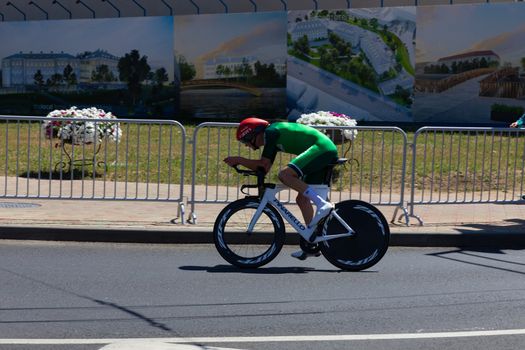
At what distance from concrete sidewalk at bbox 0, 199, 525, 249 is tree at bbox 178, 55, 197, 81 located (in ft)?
55.3

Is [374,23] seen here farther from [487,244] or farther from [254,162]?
[254,162]

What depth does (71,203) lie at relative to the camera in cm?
1299

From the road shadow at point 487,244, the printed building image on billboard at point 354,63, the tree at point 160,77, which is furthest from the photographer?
the tree at point 160,77

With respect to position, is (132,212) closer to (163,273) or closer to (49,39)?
(163,273)

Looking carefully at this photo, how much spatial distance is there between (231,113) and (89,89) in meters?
5.17

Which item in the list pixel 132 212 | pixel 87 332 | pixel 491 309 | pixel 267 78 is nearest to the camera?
pixel 87 332

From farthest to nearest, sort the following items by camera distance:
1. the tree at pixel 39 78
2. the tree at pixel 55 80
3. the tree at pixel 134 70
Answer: the tree at pixel 39 78 → the tree at pixel 55 80 → the tree at pixel 134 70

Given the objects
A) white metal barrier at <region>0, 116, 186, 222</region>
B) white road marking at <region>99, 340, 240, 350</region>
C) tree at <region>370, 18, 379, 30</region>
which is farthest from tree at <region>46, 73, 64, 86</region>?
white road marking at <region>99, 340, 240, 350</region>

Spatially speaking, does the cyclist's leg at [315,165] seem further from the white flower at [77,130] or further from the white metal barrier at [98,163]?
the white flower at [77,130]

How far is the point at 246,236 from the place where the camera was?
9391 mm

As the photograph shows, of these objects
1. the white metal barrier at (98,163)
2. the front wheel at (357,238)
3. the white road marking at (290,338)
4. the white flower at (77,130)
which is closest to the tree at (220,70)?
the white flower at (77,130)

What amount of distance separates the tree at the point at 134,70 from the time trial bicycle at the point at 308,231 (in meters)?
21.4

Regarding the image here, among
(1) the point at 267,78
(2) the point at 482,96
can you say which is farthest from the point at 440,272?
(1) the point at 267,78

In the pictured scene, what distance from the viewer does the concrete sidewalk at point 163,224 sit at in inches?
431
